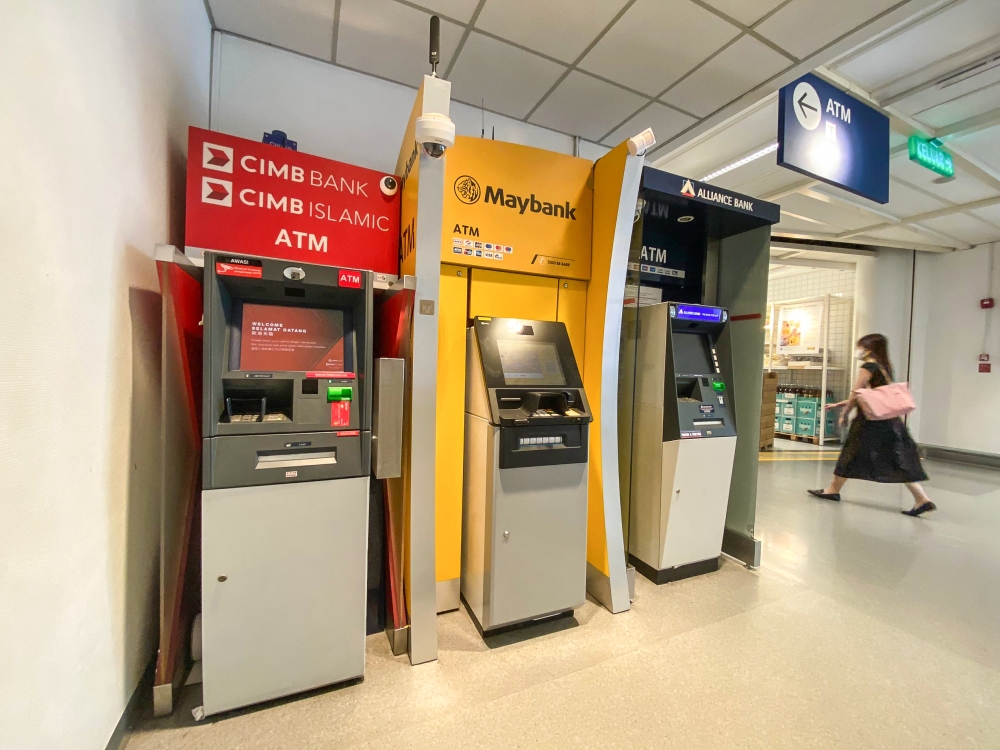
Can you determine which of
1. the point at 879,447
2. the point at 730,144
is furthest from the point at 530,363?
the point at 879,447

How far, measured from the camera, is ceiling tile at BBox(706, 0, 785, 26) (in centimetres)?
207

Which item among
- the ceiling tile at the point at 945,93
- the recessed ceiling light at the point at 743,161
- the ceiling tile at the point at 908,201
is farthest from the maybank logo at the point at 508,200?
the ceiling tile at the point at 908,201

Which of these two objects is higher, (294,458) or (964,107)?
(964,107)

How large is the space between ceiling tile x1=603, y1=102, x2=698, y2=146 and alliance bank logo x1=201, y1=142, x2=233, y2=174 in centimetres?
272

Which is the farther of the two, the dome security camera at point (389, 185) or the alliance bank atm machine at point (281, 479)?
the dome security camera at point (389, 185)

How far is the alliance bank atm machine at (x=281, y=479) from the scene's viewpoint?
138cm

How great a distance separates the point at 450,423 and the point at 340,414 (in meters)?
0.66

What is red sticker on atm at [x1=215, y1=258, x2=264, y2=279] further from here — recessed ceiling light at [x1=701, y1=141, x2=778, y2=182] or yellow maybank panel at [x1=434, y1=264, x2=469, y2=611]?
recessed ceiling light at [x1=701, y1=141, x2=778, y2=182]

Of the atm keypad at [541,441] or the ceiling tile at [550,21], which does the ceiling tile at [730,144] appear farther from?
the atm keypad at [541,441]

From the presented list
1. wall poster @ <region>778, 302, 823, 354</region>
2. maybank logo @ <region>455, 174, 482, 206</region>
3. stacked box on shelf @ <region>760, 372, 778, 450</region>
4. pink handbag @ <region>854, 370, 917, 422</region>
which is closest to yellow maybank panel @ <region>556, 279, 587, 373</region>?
maybank logo @ <region>455, 174, 482, 206</region>

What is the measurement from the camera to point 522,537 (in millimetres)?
1816

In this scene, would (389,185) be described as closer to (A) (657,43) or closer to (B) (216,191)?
(B) (216,191)

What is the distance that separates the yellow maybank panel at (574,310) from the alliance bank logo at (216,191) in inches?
64.3

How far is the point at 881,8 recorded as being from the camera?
207 centimetres
